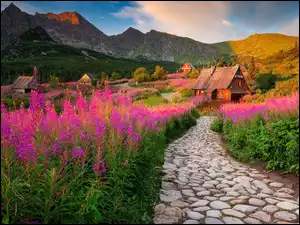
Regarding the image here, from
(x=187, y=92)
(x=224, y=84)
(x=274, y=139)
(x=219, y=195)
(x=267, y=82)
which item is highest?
(x=267, y=82)

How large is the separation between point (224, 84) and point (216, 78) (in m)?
1.94

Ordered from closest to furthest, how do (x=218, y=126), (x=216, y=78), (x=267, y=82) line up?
(x=218, y=126), (x=267, y=82), (x=216, y=78)

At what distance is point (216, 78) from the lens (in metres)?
32.0

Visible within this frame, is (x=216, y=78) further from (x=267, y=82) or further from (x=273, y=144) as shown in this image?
(x=273, y=144)

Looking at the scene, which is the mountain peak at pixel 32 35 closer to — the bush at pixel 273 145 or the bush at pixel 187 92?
the bush at pixel 187 92

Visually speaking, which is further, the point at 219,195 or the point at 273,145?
the point at 273,145

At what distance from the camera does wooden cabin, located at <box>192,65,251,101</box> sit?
3041 centimetres

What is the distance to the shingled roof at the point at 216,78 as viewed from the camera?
30438 millimetres

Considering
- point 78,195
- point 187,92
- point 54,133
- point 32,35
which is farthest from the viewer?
point 32,35

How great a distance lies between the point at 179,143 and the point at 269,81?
2559 cm

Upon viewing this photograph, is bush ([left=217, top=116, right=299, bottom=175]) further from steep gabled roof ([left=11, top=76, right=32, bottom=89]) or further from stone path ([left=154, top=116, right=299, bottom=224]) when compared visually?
steep gabled roof ([left=11, top=76, right=32, bottom=89])

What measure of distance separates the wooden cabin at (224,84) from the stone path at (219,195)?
2400 cm

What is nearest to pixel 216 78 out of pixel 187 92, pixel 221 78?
pixel 221 78

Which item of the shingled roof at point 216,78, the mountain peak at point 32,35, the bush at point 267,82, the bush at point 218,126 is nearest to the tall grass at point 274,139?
the bush at point 218,126
